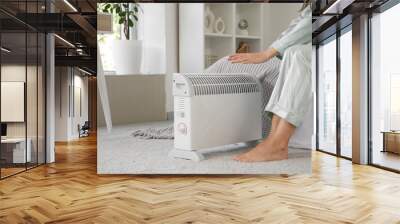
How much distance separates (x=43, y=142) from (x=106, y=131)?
1.95 m

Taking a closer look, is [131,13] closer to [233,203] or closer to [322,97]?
[233,203]

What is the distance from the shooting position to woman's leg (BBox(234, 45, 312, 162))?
547 cm

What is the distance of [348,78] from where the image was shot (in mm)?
7754

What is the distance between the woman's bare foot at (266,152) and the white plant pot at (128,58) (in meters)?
1.68

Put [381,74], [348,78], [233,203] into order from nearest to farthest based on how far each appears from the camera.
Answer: [233,203]
[381,74]
[348,78]

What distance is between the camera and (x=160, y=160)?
5.50 metres

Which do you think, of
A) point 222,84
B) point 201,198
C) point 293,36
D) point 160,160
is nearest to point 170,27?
point 222,84

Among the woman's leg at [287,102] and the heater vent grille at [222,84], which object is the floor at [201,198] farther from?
the heater vent grille at [222,84]

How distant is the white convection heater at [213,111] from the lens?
534cm

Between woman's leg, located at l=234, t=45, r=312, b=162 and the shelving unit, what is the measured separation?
1.50 ft

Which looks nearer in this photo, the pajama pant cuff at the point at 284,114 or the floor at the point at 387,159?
the pajama pant cuff at the point at 284,114

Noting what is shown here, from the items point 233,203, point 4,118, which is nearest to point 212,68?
point 233,203

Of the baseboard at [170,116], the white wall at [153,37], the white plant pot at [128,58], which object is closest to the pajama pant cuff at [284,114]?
the baseboard at [170,116]

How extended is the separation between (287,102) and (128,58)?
2038 mm
